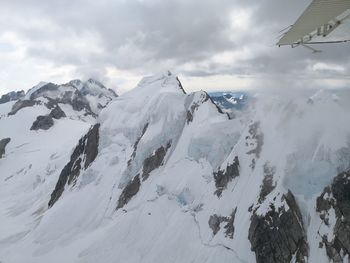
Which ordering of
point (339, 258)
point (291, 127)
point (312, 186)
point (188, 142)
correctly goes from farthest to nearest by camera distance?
point (188, 142) < point (291, 127) < point (312, 186) < point (339, 258)

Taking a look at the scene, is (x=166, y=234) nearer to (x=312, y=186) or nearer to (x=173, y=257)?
(x=173, y=257)

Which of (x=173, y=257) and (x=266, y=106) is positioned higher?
(x=266, y=106)

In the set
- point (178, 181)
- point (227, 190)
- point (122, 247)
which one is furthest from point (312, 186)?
point (122, 247)

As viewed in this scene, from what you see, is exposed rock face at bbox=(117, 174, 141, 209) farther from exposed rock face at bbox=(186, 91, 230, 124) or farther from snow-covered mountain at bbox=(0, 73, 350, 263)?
exposed rock face at bbox=(186, 91, 230, 124)

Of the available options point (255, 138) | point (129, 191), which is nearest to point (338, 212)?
point (255, 138)

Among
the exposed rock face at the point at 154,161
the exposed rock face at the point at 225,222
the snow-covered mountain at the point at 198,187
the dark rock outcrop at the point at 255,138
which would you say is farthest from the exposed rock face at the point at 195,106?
the exposed rock face at the point at 225,222

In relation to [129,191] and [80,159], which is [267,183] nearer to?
[129,191]

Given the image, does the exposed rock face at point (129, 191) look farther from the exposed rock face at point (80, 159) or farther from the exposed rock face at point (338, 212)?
the exposed rock face at point (338, 212)
